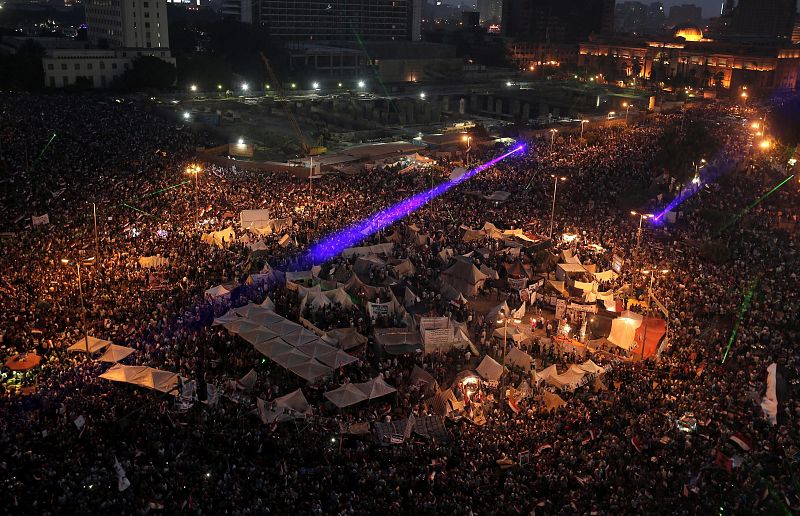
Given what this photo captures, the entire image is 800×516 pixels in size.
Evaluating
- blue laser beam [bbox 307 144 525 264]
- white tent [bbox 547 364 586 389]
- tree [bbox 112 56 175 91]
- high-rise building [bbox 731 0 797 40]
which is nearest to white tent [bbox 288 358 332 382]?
white tent [bbox 547 364 586 389]

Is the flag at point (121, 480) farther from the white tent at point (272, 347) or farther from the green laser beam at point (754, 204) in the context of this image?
the green laser beam at point (754, 204)

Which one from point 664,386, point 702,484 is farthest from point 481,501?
point 664,386

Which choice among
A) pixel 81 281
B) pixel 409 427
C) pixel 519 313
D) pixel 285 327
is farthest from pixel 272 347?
pixel 519 313

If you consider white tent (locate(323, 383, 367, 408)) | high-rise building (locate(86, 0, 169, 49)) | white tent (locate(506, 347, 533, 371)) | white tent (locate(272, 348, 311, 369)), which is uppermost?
high-rise building (locate(86, 0, 169, 49))

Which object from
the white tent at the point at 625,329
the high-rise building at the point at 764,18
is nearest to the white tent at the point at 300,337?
the white tent at the point at 625,329

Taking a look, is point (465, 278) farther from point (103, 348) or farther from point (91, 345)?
point (91, 345)

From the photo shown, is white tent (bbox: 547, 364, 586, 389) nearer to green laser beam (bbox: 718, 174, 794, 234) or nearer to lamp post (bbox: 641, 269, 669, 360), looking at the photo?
lamp post (bbox: 641, 269, 669, 360)
